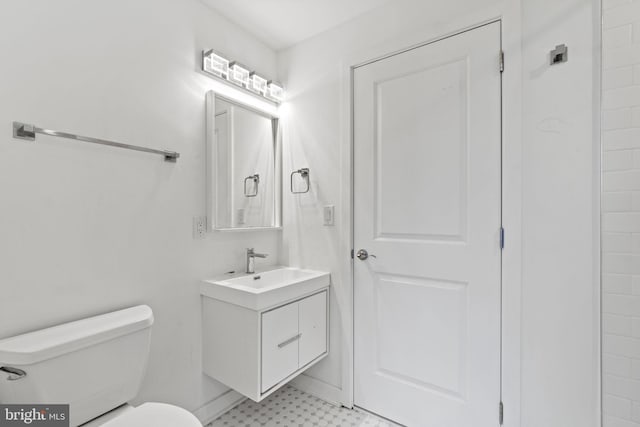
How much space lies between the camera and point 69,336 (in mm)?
1094

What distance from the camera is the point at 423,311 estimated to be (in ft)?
5.39

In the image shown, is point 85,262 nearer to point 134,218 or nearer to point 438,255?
point 134,218

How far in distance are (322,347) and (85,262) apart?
136cm

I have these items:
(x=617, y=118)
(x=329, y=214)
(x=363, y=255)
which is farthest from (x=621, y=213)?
(x=329, y=214)

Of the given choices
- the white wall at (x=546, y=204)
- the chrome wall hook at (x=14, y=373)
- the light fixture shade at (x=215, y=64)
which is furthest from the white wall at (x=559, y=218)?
the chrome wall hook at (x=14, y=373)

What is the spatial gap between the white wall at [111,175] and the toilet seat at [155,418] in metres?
0.40

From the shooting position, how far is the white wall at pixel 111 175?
1.14 m

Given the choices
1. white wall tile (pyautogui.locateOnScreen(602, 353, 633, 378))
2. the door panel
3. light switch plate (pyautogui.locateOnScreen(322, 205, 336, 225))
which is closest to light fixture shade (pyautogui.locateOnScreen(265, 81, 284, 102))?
the door panel

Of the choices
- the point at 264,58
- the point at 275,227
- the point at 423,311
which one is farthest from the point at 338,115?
the point at 423,311

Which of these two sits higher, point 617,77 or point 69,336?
point 617,77

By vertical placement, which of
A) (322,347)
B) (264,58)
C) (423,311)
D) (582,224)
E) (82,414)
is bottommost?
(322,347)

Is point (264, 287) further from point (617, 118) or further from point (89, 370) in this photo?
point (617, 118)

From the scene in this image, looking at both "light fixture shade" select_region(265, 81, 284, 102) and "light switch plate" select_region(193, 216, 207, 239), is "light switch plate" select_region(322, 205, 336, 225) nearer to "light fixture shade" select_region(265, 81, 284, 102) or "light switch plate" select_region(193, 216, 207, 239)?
"light switch plate" select_region(193, 216, 207, 239)

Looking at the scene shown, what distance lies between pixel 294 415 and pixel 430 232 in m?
1.35
